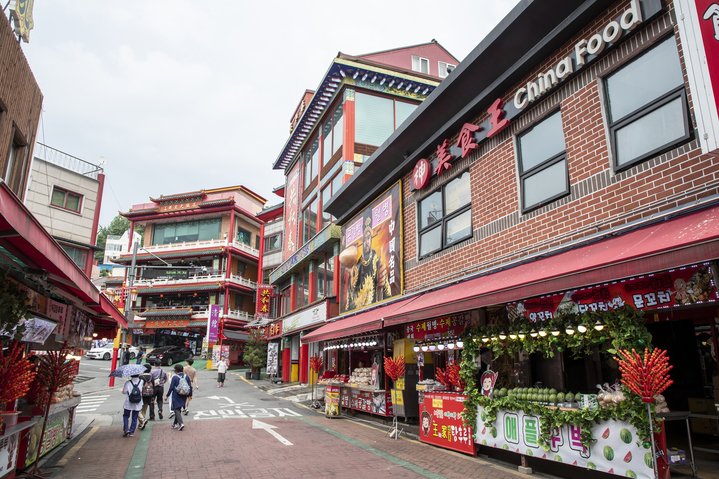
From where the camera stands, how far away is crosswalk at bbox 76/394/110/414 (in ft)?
54.2

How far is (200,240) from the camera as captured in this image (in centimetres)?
4878

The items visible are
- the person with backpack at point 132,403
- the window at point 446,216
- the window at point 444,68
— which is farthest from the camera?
the window at point 444,68

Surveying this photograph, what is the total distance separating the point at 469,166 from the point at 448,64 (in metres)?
18.7

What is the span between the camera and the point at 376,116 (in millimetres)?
23312

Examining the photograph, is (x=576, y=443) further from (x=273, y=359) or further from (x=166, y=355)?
(x=166, y=355)

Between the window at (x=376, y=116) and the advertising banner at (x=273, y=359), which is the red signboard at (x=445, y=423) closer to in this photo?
the window at (x=376, y=116)

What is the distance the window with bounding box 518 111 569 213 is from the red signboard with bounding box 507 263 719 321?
1.90 m

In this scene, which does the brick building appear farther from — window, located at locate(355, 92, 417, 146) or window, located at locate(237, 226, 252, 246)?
window, located at locate(237, 226, 252, 246)

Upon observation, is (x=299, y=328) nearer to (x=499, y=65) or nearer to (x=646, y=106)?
(x=499, y=65)

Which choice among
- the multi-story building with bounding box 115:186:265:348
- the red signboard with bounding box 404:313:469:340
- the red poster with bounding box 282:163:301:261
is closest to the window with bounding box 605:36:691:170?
the red signboard with bounding box 404:313:469:340

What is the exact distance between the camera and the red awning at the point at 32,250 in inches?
190

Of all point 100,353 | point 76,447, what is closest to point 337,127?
point 76,447

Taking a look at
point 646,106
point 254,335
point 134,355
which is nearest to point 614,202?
point 646,106

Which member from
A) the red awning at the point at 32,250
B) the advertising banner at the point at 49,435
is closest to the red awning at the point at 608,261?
the red awning at the point at 32,250
